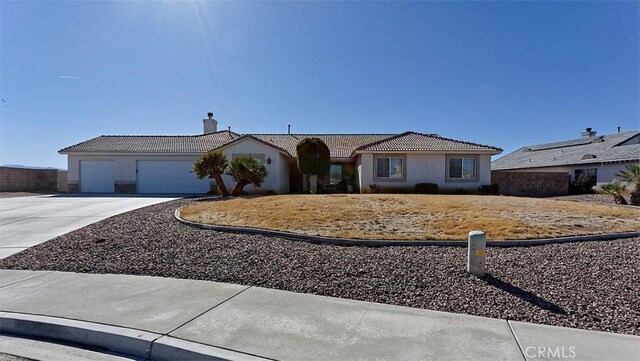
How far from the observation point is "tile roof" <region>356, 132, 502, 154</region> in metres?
18.5

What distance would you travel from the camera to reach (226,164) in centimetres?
1662

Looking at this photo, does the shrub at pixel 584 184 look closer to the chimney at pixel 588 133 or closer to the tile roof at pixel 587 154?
the tile roof at pixel 587 154

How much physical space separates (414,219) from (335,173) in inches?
558

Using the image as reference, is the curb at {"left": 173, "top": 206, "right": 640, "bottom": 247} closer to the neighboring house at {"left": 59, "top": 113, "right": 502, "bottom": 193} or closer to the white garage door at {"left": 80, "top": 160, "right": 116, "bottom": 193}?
the neighboring house at {"left": 59, "top": 113, "right": 502, "bottom": 193}

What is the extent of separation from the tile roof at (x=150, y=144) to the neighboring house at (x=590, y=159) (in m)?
22.4

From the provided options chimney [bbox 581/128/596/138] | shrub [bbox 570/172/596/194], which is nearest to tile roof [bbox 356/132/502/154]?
shrub [bbox 570/172/596/194]

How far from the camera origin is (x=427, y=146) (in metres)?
18.8

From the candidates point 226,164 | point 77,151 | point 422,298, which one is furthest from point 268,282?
point 77,151

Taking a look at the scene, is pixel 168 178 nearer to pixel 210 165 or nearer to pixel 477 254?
pixel 210 165

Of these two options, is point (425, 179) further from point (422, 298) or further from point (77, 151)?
point (77, 151)

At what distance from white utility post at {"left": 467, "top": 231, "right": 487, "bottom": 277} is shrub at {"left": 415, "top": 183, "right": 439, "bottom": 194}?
13.9m

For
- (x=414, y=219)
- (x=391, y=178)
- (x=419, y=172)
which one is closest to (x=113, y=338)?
(x=414, y=219)

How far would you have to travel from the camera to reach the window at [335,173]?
883 inches

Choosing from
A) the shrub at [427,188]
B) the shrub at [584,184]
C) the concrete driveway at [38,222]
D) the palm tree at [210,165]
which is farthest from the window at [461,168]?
the concrete driveway at [38,222]
